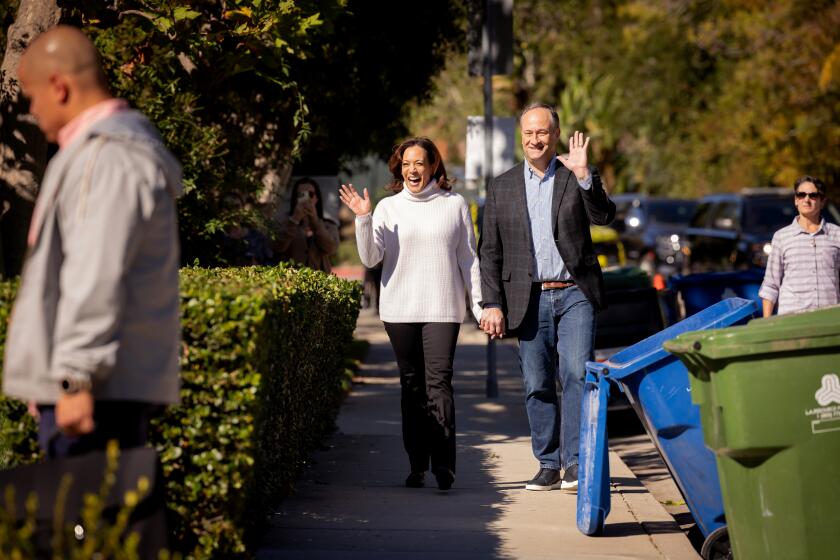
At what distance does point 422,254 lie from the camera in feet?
25.8

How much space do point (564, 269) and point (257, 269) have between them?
1.68 metres

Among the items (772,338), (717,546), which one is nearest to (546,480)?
(717,546)

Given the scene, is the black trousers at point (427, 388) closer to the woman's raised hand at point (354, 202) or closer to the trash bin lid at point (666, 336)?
the woman's raised hand at point (354, 202)

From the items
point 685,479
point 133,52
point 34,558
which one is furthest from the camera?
point 133,52

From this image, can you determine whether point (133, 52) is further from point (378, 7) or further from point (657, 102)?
point (657, 102)

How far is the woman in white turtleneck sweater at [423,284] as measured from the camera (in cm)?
780

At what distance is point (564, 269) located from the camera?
773 cm

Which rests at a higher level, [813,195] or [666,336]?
[813,195]

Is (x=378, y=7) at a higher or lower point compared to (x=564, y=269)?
Result: higher

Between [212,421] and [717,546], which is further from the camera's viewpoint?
[717,546]

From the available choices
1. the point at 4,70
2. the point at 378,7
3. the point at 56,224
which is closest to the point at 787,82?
the point at 378,7

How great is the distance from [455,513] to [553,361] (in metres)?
1.11

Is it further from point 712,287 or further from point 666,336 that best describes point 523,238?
point 712,287

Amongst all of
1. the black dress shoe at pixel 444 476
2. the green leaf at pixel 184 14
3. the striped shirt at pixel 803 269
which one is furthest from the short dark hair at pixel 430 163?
the striped shirt at pixel 803 269
